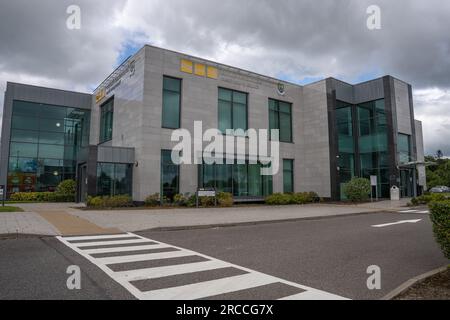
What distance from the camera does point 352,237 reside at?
11.0 metres

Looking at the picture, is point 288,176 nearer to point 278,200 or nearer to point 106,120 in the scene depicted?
point 278,200

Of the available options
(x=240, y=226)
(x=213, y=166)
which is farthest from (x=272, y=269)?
(x=213, y=166)

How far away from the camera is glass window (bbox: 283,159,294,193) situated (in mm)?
32094

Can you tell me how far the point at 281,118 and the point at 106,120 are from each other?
1643 cm

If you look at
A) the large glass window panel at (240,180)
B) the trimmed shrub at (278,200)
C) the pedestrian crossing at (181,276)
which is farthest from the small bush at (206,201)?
the pedestrian crossing at (181,276)

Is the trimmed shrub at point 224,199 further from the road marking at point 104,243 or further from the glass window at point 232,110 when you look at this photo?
the road marking at point 104,243

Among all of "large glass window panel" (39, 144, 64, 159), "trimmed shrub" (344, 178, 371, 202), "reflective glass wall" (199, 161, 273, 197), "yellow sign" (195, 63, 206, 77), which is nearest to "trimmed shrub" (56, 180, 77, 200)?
"large glass window panel" (39, 144, 64, 159)

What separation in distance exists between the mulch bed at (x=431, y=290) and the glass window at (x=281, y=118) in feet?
85.9

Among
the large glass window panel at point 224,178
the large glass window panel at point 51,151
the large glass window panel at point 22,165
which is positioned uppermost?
the large glass window panel at point 51,151

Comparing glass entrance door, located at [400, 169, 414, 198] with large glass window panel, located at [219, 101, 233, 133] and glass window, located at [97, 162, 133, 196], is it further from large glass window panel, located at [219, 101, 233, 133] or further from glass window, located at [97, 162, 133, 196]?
glass window, located at [97, 162, 133, 196]

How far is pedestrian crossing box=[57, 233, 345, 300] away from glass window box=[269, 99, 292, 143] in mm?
24221

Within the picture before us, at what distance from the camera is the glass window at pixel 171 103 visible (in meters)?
25.0

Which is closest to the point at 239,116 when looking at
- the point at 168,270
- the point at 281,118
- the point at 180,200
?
the point at 281,118

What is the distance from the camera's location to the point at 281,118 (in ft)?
107
